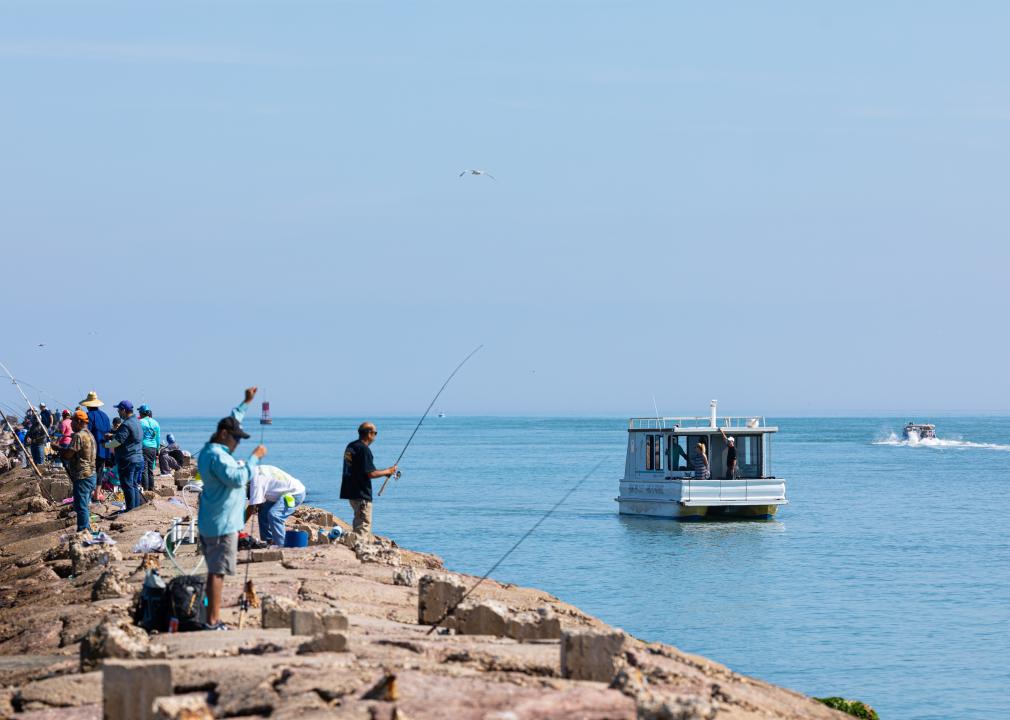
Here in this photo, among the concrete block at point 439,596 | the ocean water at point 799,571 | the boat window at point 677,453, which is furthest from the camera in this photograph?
the boat window at point 677,453

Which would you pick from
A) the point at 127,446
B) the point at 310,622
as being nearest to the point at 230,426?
the point at 310,622

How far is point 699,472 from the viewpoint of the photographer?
1298 inches

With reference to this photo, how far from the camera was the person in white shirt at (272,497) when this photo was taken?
44.9ft

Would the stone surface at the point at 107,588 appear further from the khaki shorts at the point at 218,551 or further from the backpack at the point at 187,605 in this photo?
the khaki shorts at the point at 218,551

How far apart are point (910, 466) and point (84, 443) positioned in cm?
6043

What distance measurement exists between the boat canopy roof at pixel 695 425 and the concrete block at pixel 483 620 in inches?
876

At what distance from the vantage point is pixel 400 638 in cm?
908

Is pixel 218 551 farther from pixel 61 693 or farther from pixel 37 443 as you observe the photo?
pixel 37 443

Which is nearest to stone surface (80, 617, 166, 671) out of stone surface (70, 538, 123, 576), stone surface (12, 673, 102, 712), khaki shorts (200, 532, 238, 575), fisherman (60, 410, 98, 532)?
stone surface (12, 673, 102, 712)

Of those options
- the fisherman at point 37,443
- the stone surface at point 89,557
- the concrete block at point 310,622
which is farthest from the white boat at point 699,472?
the concrete block at point 310,622

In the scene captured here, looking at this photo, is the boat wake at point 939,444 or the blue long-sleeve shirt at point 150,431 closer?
the blue long-sleeve shirt at point 150,431

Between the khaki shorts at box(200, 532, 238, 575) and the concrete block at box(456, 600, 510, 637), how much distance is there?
1.56 meters

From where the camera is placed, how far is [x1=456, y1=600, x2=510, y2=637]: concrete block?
31.0 ft

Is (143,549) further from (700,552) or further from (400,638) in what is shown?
(700,552)
